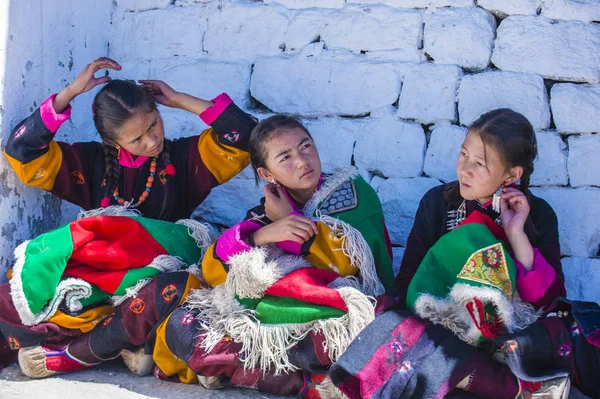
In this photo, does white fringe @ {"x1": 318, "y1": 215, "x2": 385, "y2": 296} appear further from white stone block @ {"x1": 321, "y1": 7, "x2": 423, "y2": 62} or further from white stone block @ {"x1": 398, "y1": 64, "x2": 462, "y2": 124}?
white stone block @ {"x1": 321, "y1": 7, "x2": 423, "y2": 62}

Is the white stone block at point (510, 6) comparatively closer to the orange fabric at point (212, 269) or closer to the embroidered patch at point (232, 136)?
the embroidered patch at point (232, 136)

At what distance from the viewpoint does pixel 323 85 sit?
3.77 meters

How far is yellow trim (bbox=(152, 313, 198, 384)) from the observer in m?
2.98

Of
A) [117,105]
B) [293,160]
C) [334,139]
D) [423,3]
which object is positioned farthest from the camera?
[334,139]

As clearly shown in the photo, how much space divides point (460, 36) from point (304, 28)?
0.77 meters

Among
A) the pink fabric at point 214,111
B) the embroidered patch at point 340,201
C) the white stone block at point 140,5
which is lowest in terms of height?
the embroidered patch at point 340,201

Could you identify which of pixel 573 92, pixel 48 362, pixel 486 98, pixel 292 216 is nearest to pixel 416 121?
pixel 486 98

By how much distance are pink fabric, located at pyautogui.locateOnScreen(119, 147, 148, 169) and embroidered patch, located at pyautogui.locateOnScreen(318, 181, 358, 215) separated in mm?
890

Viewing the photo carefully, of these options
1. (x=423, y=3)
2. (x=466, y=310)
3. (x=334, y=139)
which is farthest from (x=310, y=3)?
(x=466, y=310)

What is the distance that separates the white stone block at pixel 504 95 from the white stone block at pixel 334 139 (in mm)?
526

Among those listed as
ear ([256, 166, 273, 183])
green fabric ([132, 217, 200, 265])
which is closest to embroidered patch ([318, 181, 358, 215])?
ear ([256, 166, 273, 183])

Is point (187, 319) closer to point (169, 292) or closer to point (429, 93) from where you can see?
point (169, 292)

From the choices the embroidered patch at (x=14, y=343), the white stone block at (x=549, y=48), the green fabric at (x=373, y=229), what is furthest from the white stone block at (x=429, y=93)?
the embroidered patch at (x=14, y=343)

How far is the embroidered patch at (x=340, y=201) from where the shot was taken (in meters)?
3.12
